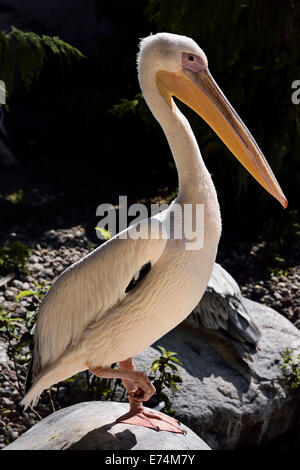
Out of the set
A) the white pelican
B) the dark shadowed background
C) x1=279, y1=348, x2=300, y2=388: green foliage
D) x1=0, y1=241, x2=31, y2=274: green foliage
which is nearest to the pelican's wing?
the white pelican

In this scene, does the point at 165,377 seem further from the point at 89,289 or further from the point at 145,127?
the point at 145,127

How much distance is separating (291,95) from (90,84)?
3249mm

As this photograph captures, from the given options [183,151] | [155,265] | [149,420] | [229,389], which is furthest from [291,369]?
[183,151]

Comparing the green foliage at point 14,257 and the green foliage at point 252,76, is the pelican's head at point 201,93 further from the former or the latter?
the green foliage at point 252,76

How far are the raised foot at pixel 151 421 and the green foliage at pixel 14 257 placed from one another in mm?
2257

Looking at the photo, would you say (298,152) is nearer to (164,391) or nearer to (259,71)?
(259,71)

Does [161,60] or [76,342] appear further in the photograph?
[76,342]

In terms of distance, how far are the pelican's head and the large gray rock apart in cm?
145

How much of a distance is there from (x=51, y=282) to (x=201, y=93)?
2491 mm

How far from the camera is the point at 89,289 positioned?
2.18 m

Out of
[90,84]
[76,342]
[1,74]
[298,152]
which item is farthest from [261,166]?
[90,84]

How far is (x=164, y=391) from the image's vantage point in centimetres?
321

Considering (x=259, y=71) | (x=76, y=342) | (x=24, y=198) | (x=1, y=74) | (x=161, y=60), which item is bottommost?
(x=76, y=342)

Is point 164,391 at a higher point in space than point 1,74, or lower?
lower
